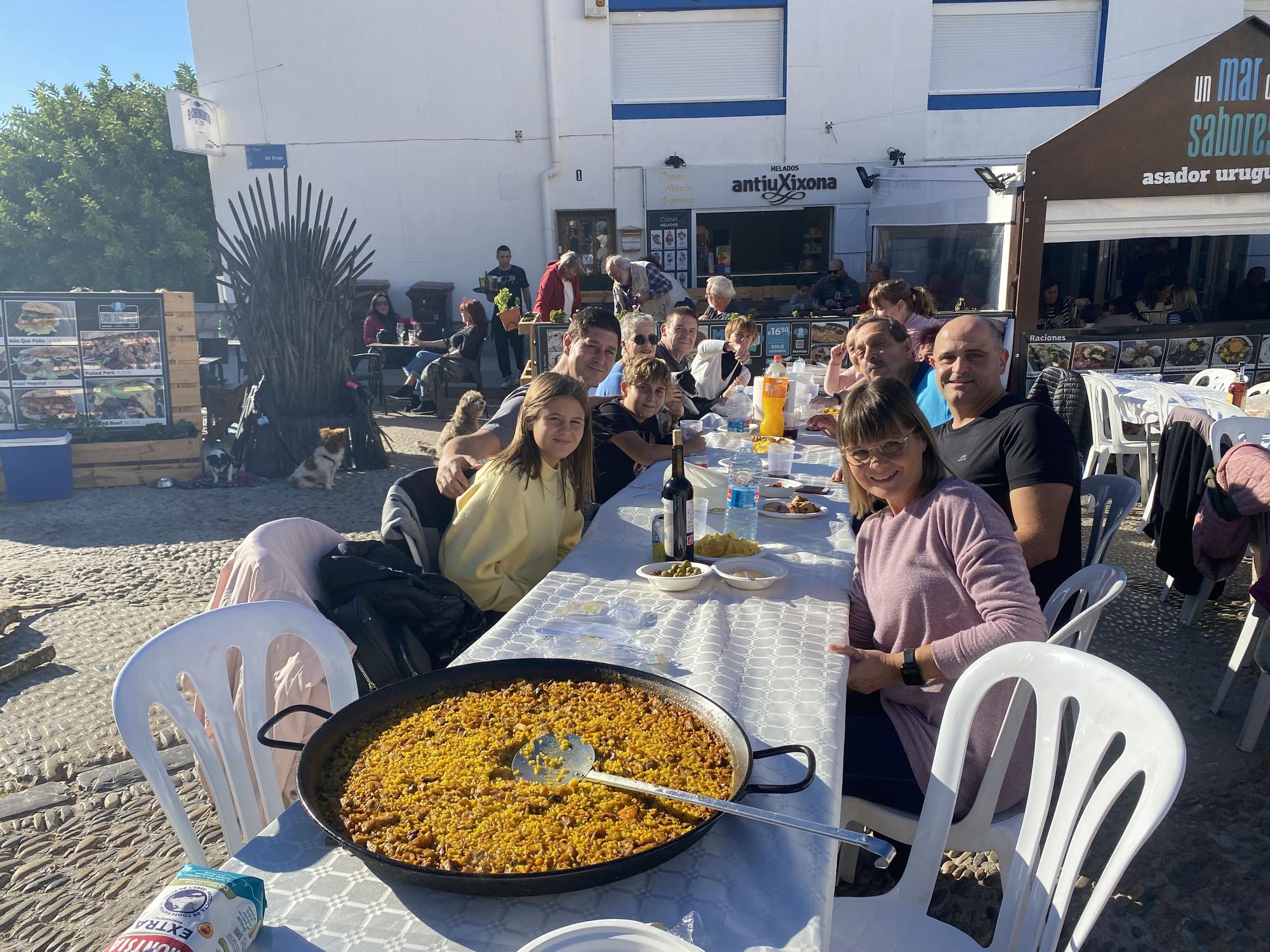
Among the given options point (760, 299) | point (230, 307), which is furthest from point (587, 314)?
point (760, 299)

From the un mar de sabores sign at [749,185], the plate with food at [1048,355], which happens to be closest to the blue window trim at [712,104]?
the un mar de sabores sign at [749,185]

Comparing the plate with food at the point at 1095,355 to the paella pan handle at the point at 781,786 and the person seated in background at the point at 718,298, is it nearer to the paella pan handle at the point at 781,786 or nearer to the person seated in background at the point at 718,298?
the person seated in background at the point at 718,298

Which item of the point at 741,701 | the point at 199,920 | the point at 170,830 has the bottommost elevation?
the point at 170,830

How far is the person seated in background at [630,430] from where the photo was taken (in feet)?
14.1

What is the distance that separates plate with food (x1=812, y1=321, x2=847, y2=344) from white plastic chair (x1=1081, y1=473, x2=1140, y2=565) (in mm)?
6504

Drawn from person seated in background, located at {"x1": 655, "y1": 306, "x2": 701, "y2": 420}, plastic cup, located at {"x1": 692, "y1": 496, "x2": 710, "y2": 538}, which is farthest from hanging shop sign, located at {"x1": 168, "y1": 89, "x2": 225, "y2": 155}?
plastic cup, located at {"x1": 692, "y1": 496, "x2": 710, "y2": 538}

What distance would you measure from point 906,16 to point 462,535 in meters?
15.4

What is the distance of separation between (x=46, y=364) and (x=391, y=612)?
7692 millimetres

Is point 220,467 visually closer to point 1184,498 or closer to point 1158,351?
point 1184,498

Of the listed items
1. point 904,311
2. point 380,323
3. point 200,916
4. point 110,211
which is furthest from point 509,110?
point 110,211

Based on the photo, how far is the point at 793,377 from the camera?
6.36m

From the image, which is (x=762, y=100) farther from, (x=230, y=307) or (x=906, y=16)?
(x=230, y=307)

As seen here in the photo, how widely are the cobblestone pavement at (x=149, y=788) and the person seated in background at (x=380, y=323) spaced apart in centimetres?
813

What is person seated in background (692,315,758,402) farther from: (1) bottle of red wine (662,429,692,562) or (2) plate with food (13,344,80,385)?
(2) plate with food (13,344,80,385)
